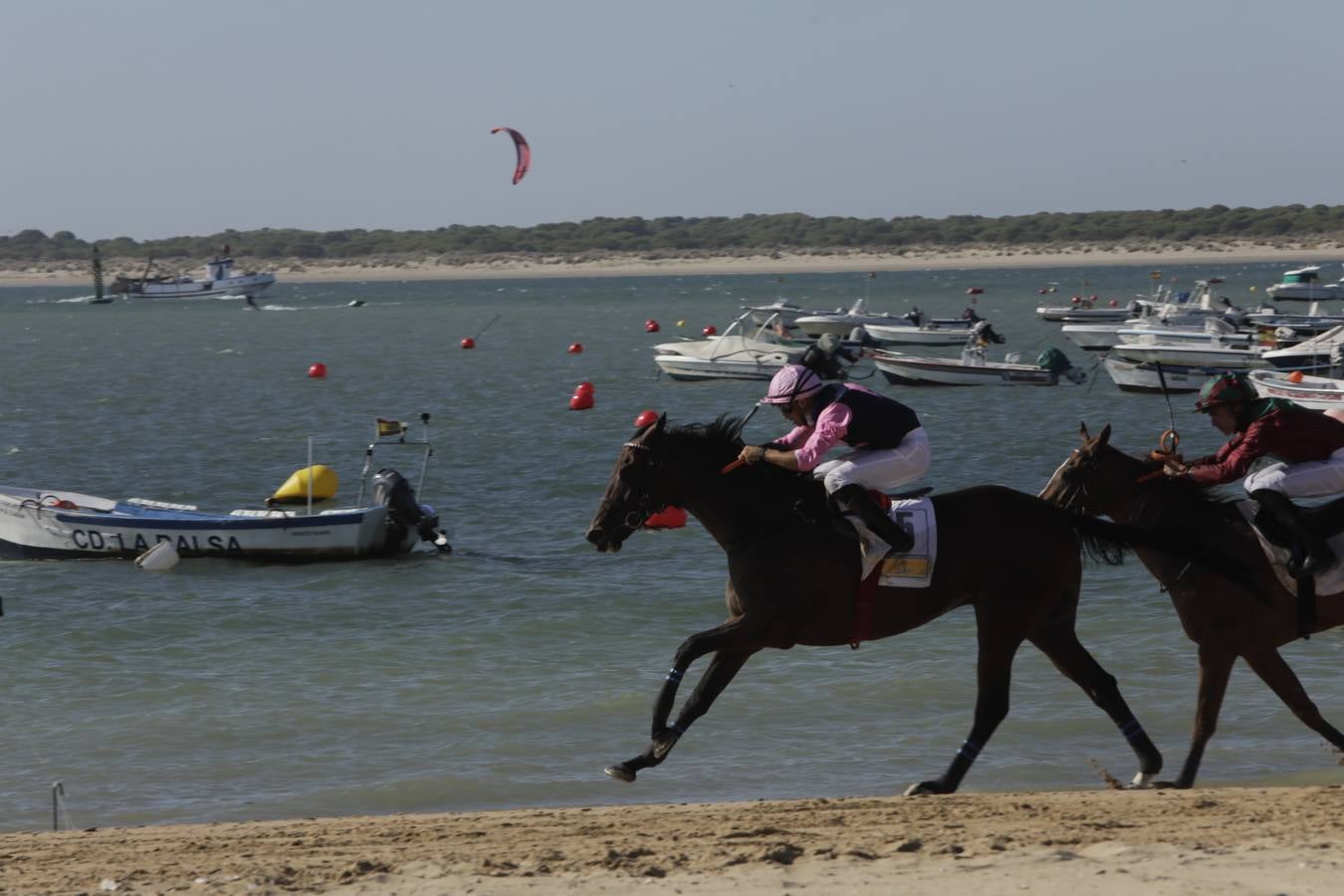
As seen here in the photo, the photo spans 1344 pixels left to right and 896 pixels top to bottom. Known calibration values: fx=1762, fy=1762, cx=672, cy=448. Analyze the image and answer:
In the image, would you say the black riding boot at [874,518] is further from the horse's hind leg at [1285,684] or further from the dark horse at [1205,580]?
the horse's hind leg at [1285,684]

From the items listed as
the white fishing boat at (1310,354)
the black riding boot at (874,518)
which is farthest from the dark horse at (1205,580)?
the white fishing boat at (1310,354)

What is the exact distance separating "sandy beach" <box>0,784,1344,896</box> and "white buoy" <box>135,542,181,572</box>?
1162cm

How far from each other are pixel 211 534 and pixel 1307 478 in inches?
576

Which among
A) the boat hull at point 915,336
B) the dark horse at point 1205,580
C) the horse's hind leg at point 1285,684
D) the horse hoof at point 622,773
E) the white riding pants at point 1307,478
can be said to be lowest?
the boat hull at point 915,336

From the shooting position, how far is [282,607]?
18906 mm

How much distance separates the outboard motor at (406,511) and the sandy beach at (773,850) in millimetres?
11742

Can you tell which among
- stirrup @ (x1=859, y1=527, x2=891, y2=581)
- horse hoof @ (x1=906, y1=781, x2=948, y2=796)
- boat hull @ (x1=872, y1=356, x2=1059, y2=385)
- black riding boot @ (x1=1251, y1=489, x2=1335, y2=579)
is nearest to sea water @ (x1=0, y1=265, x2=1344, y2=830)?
stirrup @ (x1=859, y1=527, x2=891, y2=581)

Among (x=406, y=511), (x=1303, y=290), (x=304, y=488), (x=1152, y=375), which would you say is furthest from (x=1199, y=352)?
(x=1303, y=290)

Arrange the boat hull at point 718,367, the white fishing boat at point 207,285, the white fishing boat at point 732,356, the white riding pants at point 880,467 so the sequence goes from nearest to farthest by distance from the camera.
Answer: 1. the white riding pants at point 880,467
2. the boat hull at point 718,367
3. the white fishing boat at point 732,356
4. the white fishing boat at point 207,285

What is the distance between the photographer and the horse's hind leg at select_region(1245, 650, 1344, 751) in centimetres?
1062

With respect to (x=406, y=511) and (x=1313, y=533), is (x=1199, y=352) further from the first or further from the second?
(x=1313, y=533)

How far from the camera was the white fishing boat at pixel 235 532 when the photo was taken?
21.4 metres

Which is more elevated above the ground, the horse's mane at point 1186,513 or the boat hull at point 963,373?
the horse's mane at point 1186,513

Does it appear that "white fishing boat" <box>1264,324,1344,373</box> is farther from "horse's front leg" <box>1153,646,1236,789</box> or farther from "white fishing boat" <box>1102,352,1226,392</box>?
"horse's front leg" <box>1153,646,1236,789</box>
